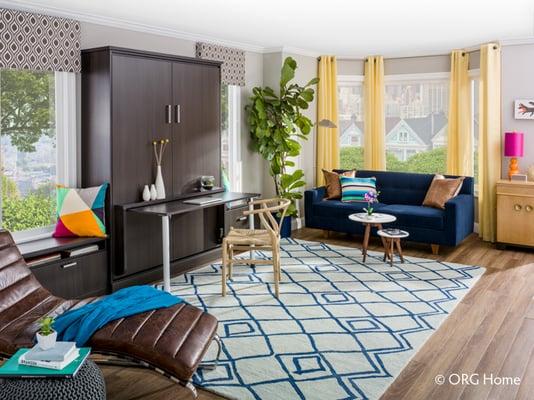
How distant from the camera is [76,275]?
4.38 m

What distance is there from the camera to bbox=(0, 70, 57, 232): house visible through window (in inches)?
173

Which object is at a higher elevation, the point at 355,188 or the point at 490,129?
the point at 490,129

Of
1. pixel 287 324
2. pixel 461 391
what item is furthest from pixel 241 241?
pixel 461 391

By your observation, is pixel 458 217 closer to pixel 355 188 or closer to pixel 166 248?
pixel 355 188

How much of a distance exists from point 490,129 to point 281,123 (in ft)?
7.96

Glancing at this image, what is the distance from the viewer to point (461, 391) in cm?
305

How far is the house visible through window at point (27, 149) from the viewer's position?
4.40m

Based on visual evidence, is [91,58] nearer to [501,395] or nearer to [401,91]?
[501,395]

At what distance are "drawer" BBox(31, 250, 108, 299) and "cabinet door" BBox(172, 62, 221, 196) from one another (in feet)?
3.50

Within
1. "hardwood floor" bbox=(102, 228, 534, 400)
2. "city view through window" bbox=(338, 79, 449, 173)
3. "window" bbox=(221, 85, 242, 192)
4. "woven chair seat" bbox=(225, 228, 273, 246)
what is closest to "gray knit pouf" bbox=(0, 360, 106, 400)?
"hardwood floor" bbox=(102, 228, 534, 400)

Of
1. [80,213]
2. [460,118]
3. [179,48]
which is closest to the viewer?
[80,213]

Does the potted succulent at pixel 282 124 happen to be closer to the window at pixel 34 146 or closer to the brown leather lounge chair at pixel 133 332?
the window at pixel 34 146

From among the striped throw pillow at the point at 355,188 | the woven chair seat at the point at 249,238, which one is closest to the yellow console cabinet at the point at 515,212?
the striped throw pillow at the point at 355,188

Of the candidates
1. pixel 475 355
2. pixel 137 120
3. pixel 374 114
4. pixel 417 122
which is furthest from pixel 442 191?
pixel 137 120
